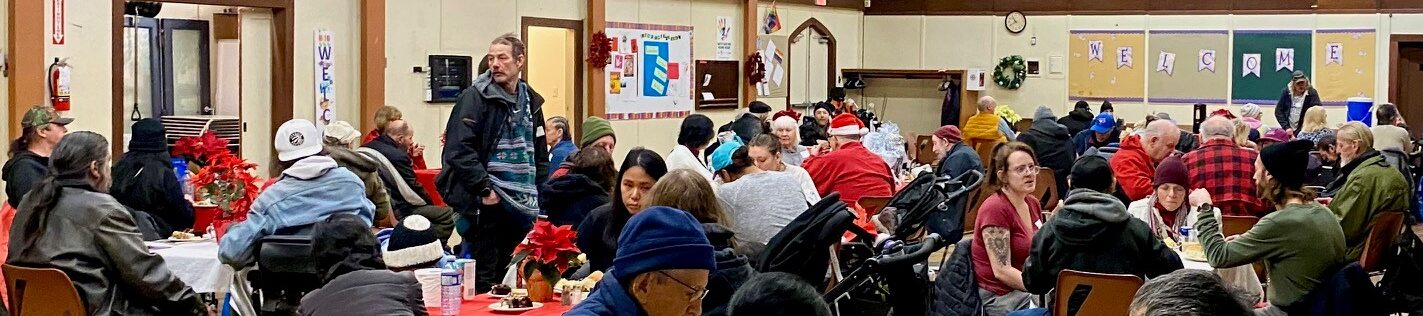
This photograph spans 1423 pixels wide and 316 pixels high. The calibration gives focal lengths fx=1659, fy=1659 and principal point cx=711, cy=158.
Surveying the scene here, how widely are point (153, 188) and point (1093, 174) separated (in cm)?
409

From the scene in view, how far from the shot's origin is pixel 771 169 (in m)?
7.96

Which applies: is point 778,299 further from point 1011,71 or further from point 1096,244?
point 1011,71

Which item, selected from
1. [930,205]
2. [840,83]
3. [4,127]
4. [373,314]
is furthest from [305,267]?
[840,83]

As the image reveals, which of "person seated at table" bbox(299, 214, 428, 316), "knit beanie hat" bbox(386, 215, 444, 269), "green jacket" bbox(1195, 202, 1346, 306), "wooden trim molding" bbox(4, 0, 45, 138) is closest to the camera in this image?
"person seated at table" bbox(299, 214, 428, 316)

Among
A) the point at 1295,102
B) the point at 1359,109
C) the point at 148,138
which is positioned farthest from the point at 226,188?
the point at 1359,109

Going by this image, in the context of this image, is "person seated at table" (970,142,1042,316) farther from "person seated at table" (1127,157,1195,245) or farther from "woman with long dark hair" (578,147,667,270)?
Result: "woman with long dark hair" (578,147,667,270)

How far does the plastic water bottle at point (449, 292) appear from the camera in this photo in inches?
199

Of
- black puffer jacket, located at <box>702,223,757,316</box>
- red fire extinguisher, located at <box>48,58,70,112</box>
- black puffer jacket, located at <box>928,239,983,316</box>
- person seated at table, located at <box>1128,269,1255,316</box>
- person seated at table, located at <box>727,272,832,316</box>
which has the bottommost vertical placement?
black puffer jacket, located at <box>928,239,983,316</box>

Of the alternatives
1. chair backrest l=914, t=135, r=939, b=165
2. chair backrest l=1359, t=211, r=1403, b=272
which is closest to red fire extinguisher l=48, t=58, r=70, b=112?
chair backrest l=1359, t=211, r=1403, b=272

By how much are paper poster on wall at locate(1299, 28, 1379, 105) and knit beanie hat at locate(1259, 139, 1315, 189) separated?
519 inches

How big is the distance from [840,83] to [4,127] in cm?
1199

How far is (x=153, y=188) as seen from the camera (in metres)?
7.41

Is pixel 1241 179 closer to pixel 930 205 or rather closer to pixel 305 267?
pixel 930 205

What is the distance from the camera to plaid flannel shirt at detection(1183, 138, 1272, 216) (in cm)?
865
